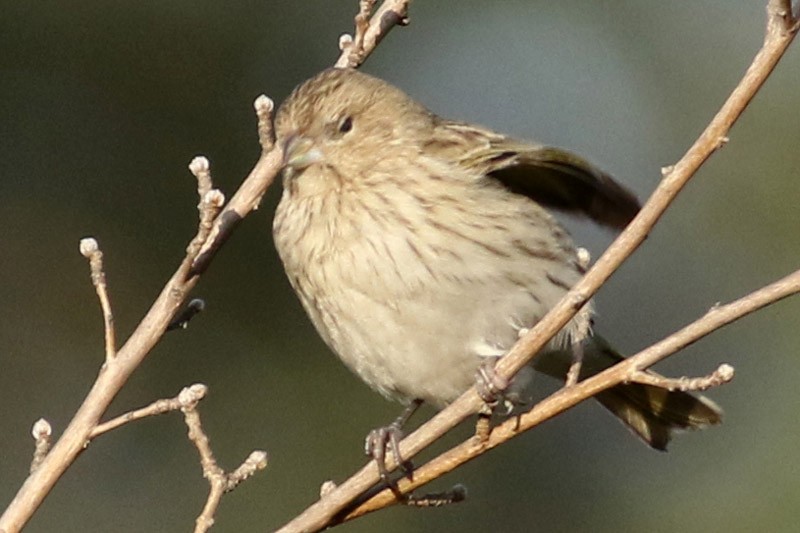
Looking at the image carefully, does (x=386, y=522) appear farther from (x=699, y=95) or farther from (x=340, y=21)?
(x=699, y=95)

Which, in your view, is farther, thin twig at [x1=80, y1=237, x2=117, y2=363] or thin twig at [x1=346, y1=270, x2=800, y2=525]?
thin twig at [x1=80, y1=237, x2=117, y2=363]

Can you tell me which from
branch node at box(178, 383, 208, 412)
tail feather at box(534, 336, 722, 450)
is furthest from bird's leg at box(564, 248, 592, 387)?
branch node at box(178, 383, 208, 412)

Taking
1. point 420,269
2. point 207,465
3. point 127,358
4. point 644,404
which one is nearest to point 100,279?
point 127,358

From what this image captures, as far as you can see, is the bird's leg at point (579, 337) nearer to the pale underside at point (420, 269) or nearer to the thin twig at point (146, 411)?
the pale underside at point (420, 269)

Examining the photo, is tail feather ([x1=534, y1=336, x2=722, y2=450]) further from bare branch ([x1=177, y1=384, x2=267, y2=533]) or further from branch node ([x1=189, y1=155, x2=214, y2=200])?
branch node ([x1=189, y1=155, x2=214, y2=200])

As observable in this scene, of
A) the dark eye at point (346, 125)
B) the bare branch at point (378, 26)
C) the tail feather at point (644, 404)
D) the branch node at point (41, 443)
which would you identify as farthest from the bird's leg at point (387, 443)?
the bare branch at point (378, 26)

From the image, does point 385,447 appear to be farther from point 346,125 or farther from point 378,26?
point 346,125

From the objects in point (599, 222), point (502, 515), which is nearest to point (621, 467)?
point (502, 515)
